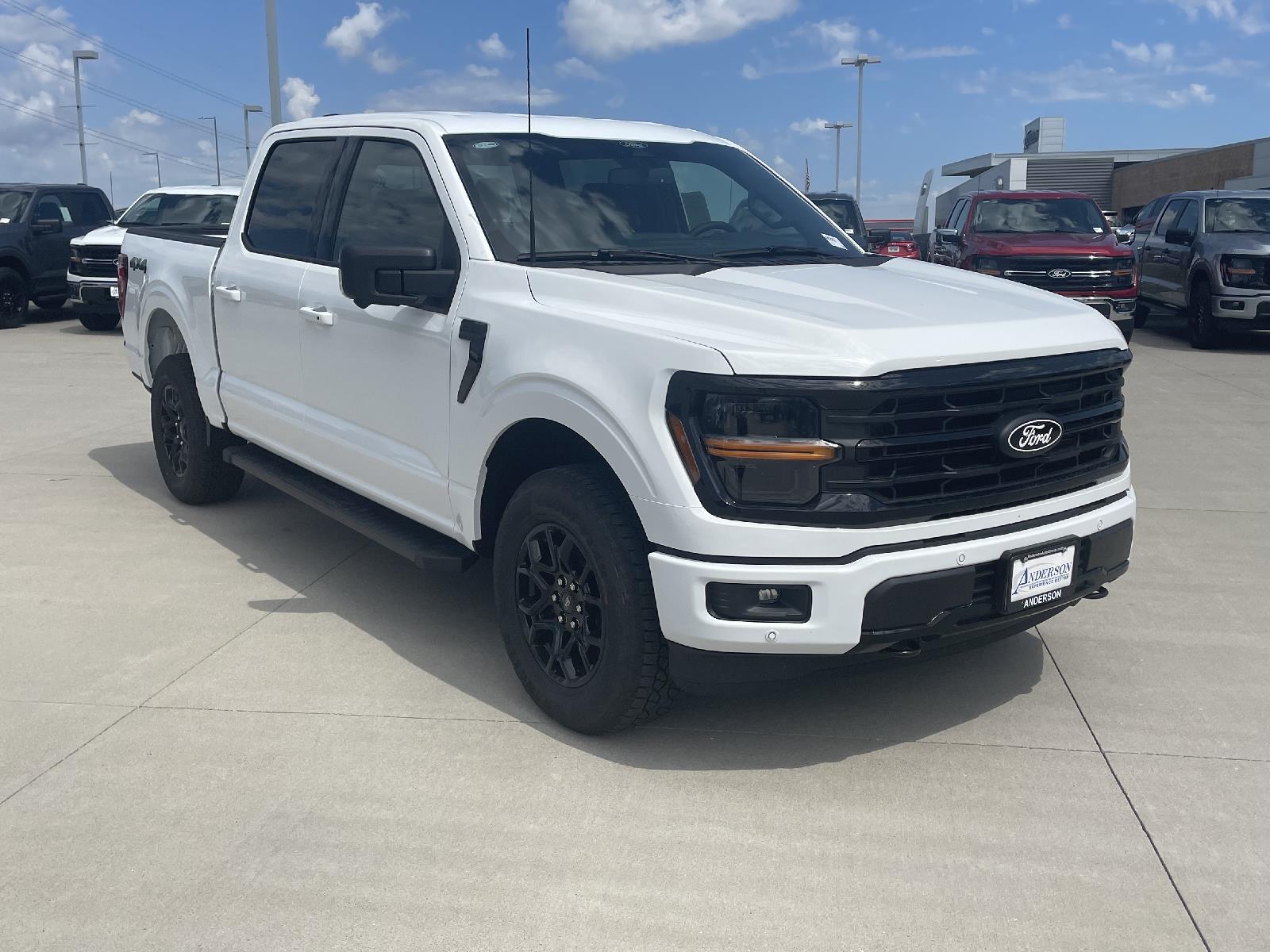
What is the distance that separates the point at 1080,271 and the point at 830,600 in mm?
12210

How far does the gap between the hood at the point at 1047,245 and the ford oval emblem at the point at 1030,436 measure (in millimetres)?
11586

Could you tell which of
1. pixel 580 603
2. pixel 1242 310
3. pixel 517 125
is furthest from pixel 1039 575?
pixel 1242 310

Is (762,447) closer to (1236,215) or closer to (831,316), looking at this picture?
(831,316)

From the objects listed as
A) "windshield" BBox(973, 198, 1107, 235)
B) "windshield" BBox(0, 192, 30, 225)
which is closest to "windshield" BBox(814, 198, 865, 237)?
"windshield" BBox(973, 198, 1107, 235)

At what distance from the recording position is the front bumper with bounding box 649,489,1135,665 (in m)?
3.37

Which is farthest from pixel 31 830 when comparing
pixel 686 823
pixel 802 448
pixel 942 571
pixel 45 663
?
pixel 942 571

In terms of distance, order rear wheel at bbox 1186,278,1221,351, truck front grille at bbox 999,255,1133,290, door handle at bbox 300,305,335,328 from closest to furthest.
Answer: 1. door handle at bbox 300,305,335,328
2. truck front grille at bbox 999,255,1133,290
3. rear wheel at bbox 1186,278,1221,351

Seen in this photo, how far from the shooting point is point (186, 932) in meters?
2.91

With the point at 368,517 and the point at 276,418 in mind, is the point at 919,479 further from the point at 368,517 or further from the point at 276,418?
the point at 276,418

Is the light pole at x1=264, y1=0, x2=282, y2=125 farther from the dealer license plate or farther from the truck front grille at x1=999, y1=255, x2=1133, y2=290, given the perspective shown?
the dealer license plate

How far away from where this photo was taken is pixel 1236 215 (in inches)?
615

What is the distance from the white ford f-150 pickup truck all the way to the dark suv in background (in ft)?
45.3

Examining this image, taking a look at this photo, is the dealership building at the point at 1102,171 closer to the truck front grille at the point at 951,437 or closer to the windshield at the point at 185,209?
the windshield at the point at 185,209

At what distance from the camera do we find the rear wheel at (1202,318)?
14.9m
